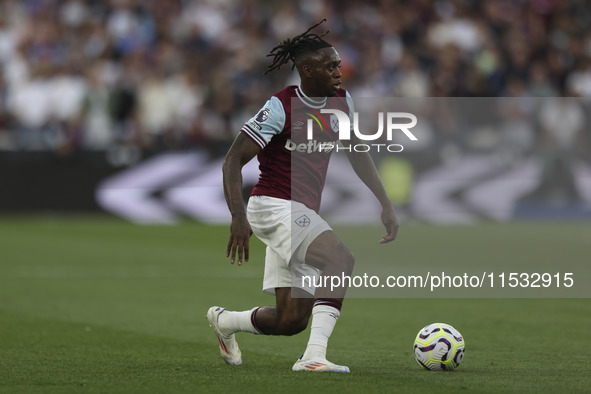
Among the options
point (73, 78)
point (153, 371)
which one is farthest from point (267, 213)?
point (73, 78)

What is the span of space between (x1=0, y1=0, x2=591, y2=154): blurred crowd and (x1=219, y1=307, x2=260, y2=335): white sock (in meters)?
13.6

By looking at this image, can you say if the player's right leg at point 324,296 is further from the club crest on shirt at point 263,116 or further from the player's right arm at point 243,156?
the club crest on shirt at point 263,116

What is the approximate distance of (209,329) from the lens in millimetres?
9695

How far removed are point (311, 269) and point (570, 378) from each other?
5.94 ft

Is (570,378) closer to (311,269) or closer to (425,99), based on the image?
(311,269)

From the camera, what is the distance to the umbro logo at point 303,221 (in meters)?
7.06

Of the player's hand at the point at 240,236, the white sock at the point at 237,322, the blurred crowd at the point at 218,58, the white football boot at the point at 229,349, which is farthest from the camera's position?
the blurred crowd at the point at 218,58

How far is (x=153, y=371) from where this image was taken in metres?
7.11

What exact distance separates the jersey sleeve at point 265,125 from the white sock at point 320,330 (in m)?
1.17

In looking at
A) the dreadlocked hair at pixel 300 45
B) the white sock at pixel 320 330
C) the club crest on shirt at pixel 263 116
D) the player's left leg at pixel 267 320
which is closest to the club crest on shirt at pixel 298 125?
the club crest on shirt at pixel 263 116

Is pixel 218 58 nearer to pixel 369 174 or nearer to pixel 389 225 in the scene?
pixel 369 174

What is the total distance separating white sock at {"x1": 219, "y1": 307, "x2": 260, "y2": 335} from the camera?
24.3ft

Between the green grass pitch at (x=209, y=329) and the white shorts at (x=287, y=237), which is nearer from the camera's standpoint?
the green grass pitch at (x=209, y=329)

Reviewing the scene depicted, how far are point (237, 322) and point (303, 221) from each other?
37.1 inches
